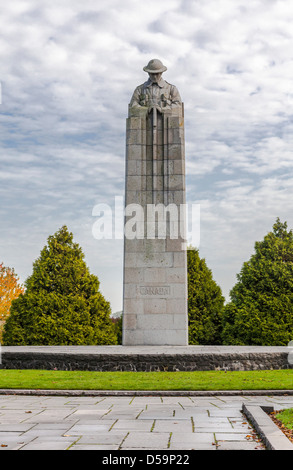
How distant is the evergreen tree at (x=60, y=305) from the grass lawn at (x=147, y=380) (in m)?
8.58

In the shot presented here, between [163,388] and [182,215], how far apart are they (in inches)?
289

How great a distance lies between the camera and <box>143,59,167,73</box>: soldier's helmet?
17.3m

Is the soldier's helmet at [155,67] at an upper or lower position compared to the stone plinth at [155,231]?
upper

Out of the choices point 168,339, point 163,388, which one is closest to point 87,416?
point 163,388

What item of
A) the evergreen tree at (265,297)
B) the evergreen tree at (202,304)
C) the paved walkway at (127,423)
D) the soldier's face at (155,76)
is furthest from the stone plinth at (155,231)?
the evergreen tree at (202,304)

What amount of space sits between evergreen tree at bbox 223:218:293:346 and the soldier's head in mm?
9182

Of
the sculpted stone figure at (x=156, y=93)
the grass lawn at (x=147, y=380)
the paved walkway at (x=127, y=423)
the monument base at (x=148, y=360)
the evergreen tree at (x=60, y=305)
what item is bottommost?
the paved walkway at (x=127, y=423)

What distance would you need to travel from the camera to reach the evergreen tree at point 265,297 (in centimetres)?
2073

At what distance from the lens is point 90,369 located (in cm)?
1315

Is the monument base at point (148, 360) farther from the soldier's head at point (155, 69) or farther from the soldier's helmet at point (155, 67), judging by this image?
the soldier's helmet at point (155, 67)

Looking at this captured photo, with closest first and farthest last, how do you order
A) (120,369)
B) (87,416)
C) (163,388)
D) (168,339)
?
(87,416) → (163,388) → (120,369) → (168,339)

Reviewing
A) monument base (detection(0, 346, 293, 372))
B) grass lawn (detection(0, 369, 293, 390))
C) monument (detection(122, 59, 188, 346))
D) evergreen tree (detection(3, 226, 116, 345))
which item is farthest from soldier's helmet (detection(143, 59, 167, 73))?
grass lawn (detection(0, 369, 293, 390))
